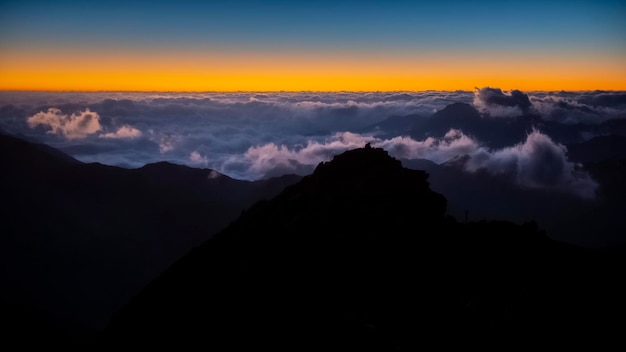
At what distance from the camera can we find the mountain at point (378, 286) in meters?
27.1

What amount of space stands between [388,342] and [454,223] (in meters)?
17.8

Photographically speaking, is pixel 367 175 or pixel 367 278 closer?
pixel 367 278

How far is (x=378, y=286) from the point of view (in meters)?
30.3

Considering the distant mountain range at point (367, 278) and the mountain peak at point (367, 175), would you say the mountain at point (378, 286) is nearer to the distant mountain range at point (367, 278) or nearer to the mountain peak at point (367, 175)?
the distant mountain range at point (367, 278)

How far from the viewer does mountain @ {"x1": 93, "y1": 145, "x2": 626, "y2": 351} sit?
27.1 meters

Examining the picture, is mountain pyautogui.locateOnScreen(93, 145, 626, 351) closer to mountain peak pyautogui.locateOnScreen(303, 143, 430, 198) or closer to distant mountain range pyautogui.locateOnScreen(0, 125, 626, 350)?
distant mountain range pyautogui.locateOnScreen(0, 125, 626, 350)

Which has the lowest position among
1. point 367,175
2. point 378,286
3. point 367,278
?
point 378,286

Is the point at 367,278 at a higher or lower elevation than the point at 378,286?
higher

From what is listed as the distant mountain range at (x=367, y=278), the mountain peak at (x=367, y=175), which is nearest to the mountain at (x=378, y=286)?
the distant mountain range at (x=367, y=278)

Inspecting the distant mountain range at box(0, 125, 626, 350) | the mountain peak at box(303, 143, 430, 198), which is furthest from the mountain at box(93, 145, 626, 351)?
the mountain peak at box(303, 143, 430, 198)

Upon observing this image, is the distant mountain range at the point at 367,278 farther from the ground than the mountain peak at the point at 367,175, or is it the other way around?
the mountain peak at the point at 367,175

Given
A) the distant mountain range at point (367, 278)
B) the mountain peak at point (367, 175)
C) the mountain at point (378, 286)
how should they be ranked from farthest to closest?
the mountain peak at point (367, 175) < the distant mountain range at point (367, 278) < the mountain at point (378, 286)

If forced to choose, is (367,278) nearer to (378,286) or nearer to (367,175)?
(378,286)

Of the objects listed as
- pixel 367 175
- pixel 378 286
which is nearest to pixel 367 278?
pixel 378 286
